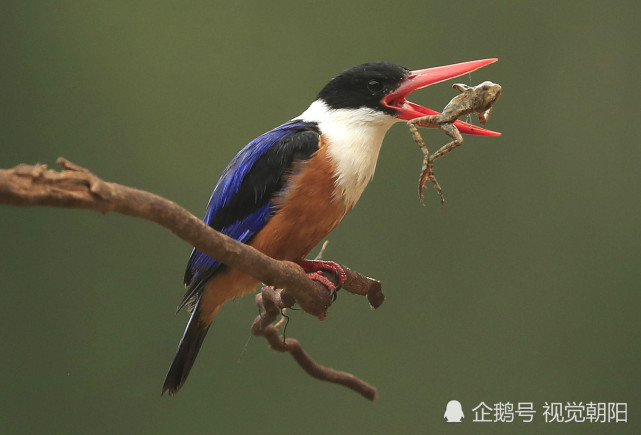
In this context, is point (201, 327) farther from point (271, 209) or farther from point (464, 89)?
point (464, 89)

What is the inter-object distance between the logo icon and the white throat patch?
1.28 m

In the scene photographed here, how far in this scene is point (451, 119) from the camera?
175 centimetres

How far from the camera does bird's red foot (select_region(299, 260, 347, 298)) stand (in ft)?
5.66

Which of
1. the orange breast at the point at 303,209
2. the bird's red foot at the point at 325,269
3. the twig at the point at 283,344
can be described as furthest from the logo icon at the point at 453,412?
the orange breast at the point at 303,209

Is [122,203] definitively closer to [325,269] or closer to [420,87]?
[325,269]

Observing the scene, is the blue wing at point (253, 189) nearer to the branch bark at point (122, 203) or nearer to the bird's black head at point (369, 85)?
the bird's black head at point (369, 85)

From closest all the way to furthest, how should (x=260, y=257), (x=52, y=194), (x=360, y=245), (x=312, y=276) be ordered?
(x=52, y=194), (x=260, y=257), (x=312, y=276), (x=360, y=245)

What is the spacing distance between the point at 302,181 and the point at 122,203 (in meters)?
0.71

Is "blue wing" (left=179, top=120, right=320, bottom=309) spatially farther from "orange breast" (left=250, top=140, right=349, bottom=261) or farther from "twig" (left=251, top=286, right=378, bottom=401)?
"twig" (left=251, top=286, right=378, bottom=401)

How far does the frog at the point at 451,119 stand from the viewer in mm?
1723

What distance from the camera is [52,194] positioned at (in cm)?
101

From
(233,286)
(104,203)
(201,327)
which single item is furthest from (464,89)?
(104,203)

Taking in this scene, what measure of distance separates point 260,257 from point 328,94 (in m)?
0.72

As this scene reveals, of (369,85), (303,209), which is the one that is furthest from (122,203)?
(369,85)
